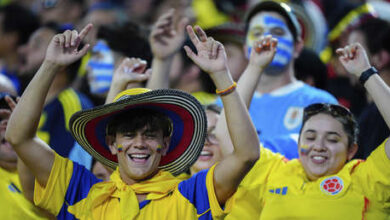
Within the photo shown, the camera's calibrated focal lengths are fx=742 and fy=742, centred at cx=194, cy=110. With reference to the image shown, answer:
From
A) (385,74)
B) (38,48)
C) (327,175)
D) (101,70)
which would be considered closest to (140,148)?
(327,175)

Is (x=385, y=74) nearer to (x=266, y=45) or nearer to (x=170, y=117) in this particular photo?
(x=266, y=45)

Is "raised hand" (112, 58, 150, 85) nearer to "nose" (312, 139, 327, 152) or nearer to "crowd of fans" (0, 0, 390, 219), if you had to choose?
"crowd of fans" (0, 0, 390, 219)

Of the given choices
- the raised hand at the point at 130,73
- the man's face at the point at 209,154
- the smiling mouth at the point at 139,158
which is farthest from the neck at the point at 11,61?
the smiling mouth at the point at 139,158

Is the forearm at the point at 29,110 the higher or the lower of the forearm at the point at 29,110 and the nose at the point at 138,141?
the higher

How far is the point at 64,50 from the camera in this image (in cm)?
394

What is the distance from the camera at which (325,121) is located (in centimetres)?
452

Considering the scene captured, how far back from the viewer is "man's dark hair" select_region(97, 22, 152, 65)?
644 centimetres

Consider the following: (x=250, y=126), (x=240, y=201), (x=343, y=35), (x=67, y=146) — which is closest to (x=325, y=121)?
(x=240, y=201)

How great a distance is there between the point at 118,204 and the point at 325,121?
1.41 metres

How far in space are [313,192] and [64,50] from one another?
1648mm

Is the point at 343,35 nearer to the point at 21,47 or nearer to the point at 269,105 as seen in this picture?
the point at 269,105

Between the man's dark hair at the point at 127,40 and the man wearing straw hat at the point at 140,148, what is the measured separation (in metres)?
2.32

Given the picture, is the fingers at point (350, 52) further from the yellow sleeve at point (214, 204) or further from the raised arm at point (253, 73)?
the yellow sleeve at point (214, 204)

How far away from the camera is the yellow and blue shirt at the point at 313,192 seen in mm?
4133
